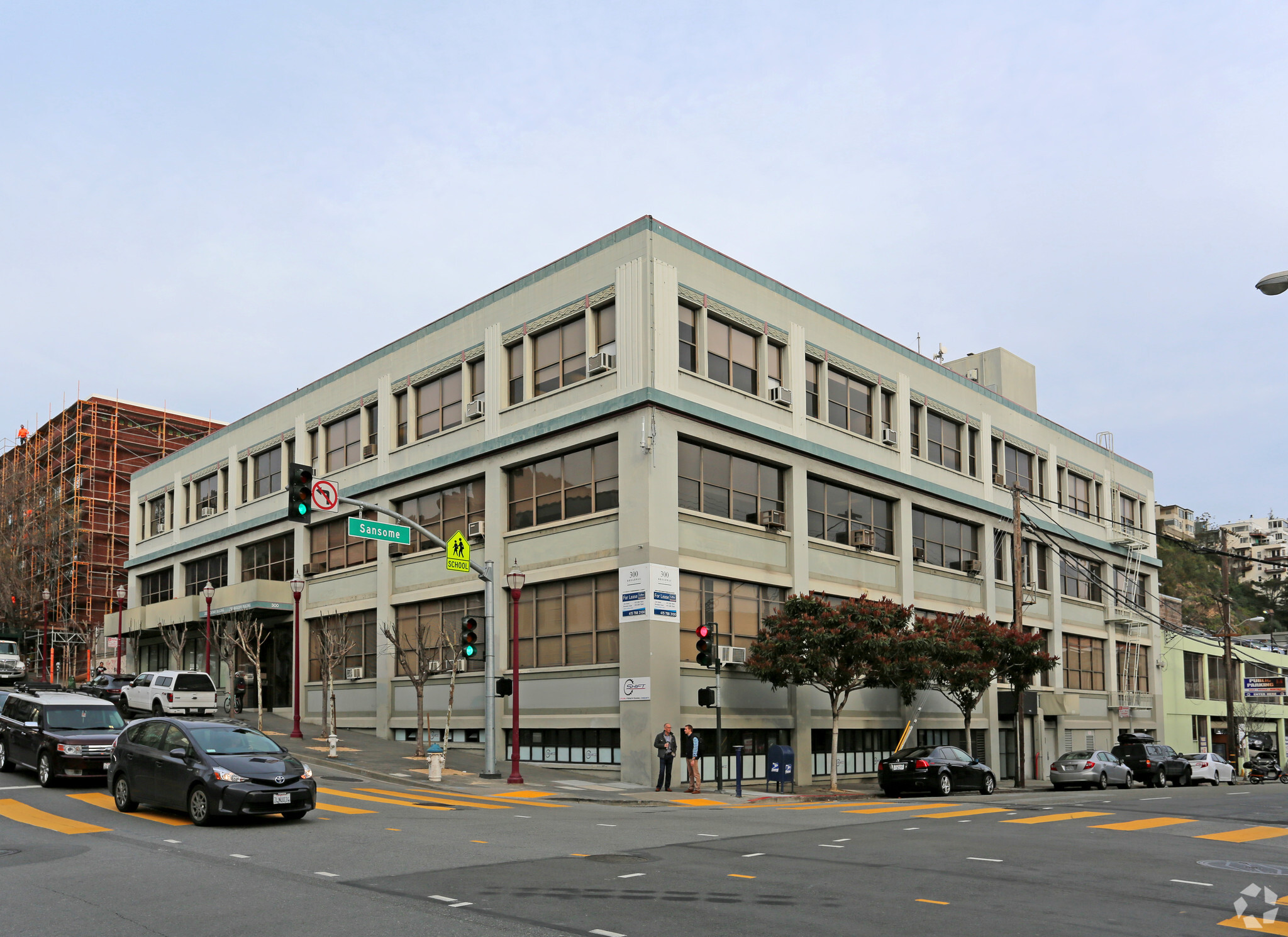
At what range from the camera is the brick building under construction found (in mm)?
69438

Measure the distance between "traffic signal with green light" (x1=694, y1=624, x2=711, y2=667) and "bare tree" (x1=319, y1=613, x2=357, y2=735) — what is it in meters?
14.7

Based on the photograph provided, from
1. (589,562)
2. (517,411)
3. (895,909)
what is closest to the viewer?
(895,909)

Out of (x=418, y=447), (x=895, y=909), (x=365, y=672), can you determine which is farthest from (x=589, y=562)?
(x=895, y=909)

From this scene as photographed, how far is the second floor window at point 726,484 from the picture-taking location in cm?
3216

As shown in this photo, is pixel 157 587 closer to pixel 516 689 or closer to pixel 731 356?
pixel 516 689

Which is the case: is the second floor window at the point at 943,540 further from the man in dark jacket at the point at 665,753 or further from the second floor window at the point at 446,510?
the man in dark jacket at the point at 665,753

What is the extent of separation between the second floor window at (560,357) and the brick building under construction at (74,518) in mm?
44434

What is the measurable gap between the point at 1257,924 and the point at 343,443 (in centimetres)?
3871

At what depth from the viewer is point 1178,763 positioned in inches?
1646

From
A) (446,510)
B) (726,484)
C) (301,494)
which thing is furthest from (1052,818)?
(446,510)

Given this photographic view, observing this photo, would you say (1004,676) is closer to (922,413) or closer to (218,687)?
(922,413)

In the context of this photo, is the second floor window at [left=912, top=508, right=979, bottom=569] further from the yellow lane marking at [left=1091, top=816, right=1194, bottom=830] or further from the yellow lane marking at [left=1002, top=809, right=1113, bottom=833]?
the yellow lane marking at [left=1091, top=816, right=1194, bottom=830]

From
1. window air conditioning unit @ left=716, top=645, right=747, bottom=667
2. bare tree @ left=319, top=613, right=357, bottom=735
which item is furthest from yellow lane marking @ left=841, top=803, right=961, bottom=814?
bare tree @ left=319, top=613, right=357, bottom=735

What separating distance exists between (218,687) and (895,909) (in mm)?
44876
